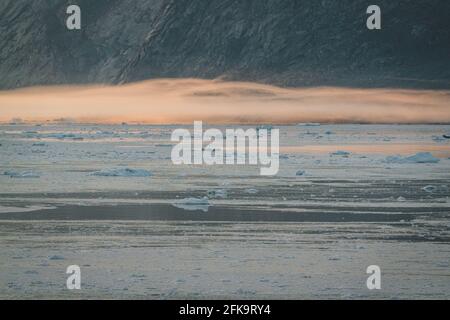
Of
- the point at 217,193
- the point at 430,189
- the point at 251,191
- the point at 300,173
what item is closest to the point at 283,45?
the point at 300,173

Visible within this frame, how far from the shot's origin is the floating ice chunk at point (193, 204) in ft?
65.2

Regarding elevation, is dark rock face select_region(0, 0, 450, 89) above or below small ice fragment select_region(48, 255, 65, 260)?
above

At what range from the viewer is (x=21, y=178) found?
26.3 m

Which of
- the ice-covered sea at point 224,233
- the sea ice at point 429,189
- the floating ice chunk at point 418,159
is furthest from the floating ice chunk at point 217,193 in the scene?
the floating ice chunk at point 418,159

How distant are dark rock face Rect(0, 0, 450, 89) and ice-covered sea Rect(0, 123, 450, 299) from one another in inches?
2761

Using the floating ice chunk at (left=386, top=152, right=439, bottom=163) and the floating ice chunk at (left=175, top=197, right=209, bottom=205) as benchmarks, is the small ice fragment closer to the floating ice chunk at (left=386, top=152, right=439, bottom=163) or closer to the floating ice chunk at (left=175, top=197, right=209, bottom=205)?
the floating ice chunk at (left=175, top=197, right=209, bottom=205)

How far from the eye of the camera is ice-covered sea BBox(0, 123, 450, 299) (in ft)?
42.9

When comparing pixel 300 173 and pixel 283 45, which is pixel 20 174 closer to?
pixel 300 173

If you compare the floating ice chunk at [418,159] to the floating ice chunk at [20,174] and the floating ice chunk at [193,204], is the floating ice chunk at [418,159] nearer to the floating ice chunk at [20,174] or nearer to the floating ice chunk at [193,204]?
the floating ice chunk at [20,174]

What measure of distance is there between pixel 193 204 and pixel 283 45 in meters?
80.4

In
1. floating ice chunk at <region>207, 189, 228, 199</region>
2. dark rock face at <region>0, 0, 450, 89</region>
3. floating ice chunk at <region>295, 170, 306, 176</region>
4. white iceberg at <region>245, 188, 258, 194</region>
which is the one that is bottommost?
floating ice chunk at <region>207, 189, 228, 199</region>

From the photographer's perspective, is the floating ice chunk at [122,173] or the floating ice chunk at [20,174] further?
the floating ice chunk at [122,173]

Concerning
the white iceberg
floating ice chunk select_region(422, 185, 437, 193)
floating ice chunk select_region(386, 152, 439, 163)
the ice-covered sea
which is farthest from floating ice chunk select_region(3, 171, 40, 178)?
floating ice chunk select_region(386, 152, 439, 163)

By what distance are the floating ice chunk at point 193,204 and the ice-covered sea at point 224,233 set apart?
4 cm
